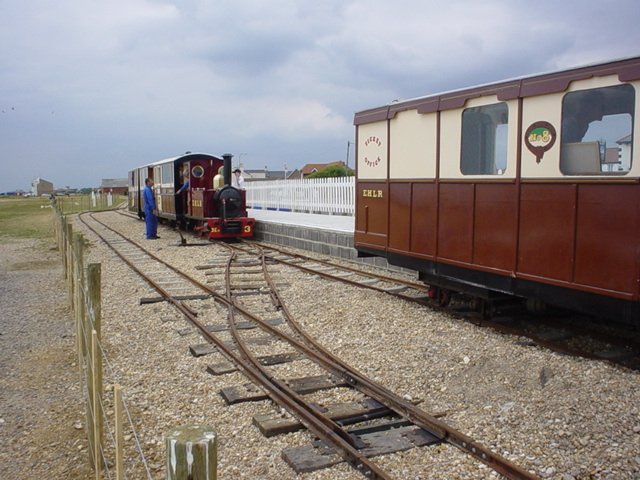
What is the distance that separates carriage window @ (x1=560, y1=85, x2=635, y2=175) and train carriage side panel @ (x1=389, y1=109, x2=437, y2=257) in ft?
7.08

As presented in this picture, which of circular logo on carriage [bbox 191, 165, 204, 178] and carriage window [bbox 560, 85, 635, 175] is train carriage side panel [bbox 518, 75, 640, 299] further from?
circular logo on carriage [bbox 191, 165, 204, 178]

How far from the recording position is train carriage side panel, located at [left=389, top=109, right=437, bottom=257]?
8.32 m

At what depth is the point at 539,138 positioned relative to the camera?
6609 millimetres

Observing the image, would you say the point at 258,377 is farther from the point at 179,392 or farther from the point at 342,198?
the point at 342,198

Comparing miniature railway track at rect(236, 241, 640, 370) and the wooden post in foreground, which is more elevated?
the wooden post in foreground

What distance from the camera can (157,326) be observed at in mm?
8297

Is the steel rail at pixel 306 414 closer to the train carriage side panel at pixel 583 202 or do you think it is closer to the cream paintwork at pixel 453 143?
the train carriage side panel at pixel 583 202

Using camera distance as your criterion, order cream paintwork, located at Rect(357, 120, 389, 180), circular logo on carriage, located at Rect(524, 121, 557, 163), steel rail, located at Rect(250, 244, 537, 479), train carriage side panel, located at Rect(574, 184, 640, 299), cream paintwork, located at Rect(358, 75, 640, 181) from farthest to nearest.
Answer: cream paintwork, located at Rect(357, 120, 389, 180), circular logo on carriage, located at Rect(524, 121, 557, 163), cream paintwork, located at Rect(358, 75, 640, 181), train carriage side panel, located at Rect(574, 184, 640, 299), steel rail, located at Rect(250, 244, 537, 479)

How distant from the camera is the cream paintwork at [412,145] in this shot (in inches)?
326

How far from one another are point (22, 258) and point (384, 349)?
14.5m

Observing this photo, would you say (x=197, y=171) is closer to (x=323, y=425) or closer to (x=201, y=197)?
(x=201, y=197)

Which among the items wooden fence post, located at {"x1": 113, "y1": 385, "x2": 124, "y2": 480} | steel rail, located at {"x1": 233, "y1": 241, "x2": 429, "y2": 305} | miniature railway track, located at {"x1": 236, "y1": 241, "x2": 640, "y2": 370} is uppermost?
wooden fence post, located at {"x1": 113, "y1": 385, "x2": 124, "y2": 480}

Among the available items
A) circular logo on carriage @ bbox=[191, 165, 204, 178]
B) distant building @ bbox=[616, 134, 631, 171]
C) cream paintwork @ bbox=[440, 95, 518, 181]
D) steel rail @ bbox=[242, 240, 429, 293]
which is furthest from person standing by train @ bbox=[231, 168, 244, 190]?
distant building @ bbox=[616, 134, 631, 171]

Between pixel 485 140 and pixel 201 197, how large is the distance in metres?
13.9
